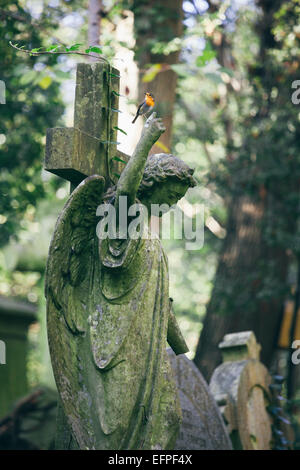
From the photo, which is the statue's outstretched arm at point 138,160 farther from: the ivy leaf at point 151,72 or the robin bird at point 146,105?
the ivy leaf at point 151,72

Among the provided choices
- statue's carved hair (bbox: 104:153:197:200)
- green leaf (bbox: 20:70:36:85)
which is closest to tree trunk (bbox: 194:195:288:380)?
green leaf (bbox: 20:70:36:85)

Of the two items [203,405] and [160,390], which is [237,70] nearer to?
[203,405]

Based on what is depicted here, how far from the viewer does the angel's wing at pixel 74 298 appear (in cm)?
362

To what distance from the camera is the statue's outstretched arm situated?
356 cm

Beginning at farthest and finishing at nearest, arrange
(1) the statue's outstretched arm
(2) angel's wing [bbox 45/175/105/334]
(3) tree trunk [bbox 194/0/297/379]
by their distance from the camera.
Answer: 1. (3) tree trunk [bbox 194/0/297/379]
2. (2) angel's wing [bbox 45/175/105/334]
3. (1) the statue's outstretched arm

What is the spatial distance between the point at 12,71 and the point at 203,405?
16.3 feet

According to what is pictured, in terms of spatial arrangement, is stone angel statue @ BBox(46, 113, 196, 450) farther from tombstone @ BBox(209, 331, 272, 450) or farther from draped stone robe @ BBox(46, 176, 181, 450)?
tombstone @ BBox(209, 331, 272, 450)

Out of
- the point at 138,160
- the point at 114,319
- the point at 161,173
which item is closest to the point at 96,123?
the point at 161,173

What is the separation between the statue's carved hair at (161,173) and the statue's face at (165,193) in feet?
0.09

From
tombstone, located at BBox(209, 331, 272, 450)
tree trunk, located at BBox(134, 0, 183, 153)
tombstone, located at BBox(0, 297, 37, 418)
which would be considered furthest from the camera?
tombstone, located at BBox(0, 297, 37, 418)

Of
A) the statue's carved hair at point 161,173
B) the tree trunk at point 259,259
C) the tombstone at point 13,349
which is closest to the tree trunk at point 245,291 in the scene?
the tree trunk at point 259,259

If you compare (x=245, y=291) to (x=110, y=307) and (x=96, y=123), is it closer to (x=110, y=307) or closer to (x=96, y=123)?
(x=96, y=123)

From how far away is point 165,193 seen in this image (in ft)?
13.1

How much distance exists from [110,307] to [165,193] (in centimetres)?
79
